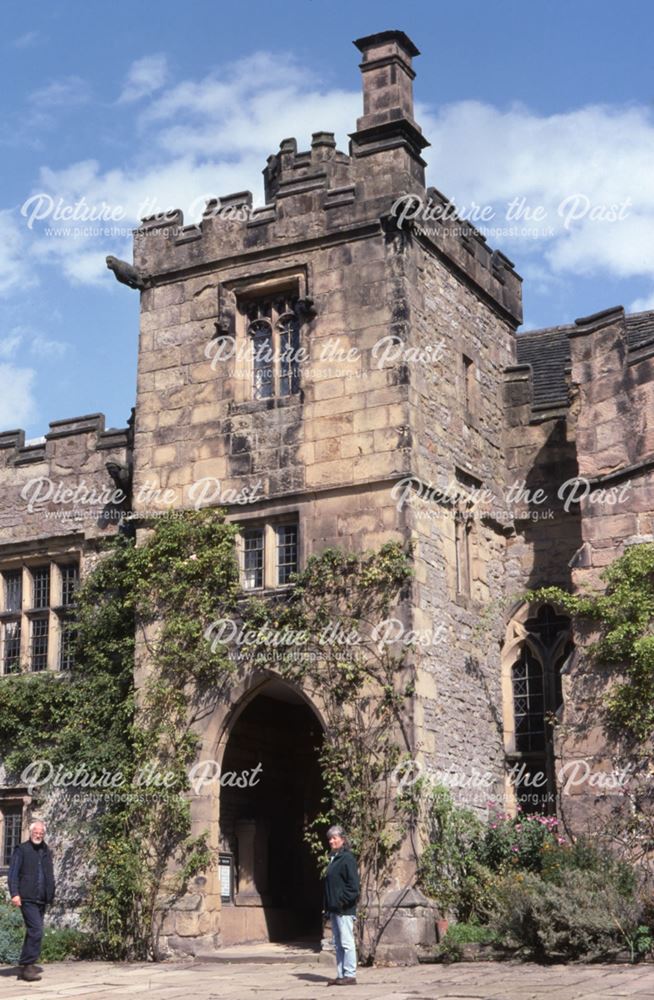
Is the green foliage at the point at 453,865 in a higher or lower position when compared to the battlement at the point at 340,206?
lower

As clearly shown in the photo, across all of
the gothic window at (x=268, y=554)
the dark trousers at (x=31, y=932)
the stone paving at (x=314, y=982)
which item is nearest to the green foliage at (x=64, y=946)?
the stone paving at (x=314, y=982)

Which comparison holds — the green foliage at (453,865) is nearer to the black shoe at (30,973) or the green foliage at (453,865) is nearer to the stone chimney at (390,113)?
the black shoe at (30,973)

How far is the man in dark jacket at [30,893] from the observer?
41.7ft

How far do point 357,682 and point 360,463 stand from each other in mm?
2396

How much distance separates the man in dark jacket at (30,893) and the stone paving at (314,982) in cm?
21

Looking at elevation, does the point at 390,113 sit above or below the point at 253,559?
above

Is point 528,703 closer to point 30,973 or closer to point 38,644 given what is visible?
point 38,644

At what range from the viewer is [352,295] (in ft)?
51.6

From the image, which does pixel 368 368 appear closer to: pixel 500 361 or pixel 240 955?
pixel 500 361

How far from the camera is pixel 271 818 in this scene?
17391mm

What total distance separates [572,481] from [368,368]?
3.18 meters

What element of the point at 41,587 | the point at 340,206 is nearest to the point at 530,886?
the point at 340,206

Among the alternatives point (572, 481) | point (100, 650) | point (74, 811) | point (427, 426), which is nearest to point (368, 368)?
point (427, 426)

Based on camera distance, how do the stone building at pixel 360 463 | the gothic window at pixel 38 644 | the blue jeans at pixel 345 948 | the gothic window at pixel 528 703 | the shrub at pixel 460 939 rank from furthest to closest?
the gothic window at pixel 38 644 → the gothic window at pixel 528 703 → the stone building at pixel 360 463 → the shrub at pixel 460 939 → the blue jeans at pixel 345 948
